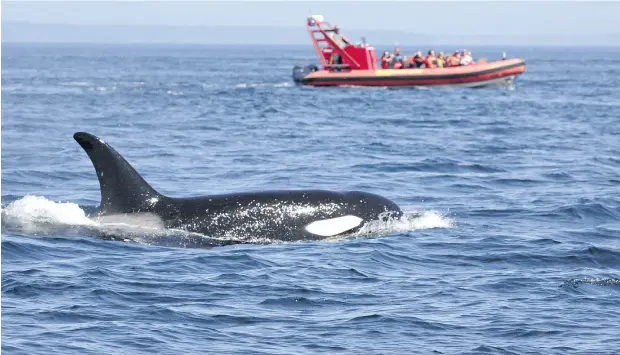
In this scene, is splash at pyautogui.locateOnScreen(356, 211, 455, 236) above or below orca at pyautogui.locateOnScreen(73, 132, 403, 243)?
below

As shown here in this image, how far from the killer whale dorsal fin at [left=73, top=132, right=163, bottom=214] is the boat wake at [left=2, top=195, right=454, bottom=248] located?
0.46 feet

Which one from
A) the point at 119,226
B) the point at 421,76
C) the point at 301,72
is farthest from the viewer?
the point at 301,72

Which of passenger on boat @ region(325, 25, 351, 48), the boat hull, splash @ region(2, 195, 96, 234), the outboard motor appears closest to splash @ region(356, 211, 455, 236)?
splash @ region(2, 195, 96, 234)

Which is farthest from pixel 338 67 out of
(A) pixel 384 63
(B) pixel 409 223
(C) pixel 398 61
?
(B) pixel 409 223

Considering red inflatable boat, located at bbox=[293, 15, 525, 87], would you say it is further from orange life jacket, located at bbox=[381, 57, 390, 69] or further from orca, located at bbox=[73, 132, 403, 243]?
orca, located at bbox=[73, 132, 403, 243]

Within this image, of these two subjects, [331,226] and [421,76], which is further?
[421,76]

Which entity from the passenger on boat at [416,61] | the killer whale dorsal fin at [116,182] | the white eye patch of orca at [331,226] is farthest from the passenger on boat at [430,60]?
the killer whale dorsal fin at [116,182]

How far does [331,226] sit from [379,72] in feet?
135

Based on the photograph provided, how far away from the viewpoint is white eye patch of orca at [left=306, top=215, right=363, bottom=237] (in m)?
13.8

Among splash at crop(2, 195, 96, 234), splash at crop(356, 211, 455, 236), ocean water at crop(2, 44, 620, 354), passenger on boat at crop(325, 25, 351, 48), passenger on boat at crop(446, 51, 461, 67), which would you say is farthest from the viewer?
passenger on boat at crop(446, 51, 461, 67)

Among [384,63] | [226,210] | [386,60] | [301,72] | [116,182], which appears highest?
[116,182]

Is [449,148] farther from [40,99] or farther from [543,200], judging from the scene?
[40,99]

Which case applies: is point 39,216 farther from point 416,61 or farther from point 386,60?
point 416,61

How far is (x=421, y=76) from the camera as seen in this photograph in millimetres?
54344
